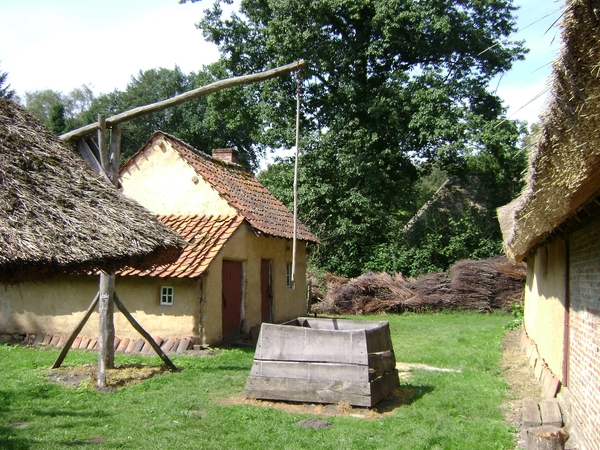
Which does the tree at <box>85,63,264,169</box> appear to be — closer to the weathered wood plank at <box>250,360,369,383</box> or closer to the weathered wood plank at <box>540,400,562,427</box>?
the weathered wood plank at <box>250,360,369,383</box>

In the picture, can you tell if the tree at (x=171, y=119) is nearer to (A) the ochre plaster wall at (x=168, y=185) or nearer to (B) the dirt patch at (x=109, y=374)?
(A) the ochre plaster wall at (x=168, y=185)

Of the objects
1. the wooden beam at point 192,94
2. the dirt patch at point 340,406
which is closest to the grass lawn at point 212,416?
the dirt patch at point 340,406

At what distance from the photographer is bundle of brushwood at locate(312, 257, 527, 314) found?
75.2 feet

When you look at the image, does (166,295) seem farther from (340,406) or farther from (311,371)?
(340,406)

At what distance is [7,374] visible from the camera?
34.1ft

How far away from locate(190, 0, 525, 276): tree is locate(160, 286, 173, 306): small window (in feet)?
43.0

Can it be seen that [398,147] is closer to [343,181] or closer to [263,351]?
[343,181]

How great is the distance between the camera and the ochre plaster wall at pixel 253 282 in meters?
13.3

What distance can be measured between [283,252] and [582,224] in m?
12.1

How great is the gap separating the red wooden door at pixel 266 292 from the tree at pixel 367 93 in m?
9.32

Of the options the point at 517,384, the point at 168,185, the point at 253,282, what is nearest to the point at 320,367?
the point at 517,384

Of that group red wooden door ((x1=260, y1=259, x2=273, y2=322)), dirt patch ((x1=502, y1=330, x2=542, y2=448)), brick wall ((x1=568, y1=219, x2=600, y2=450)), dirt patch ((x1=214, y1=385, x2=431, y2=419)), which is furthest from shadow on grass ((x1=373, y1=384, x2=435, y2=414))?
red wooden door ((x1=260, y1=259, x2=273, y2=322))

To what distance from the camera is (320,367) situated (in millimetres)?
Answer: 8422

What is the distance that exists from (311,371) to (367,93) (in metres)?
19.5
